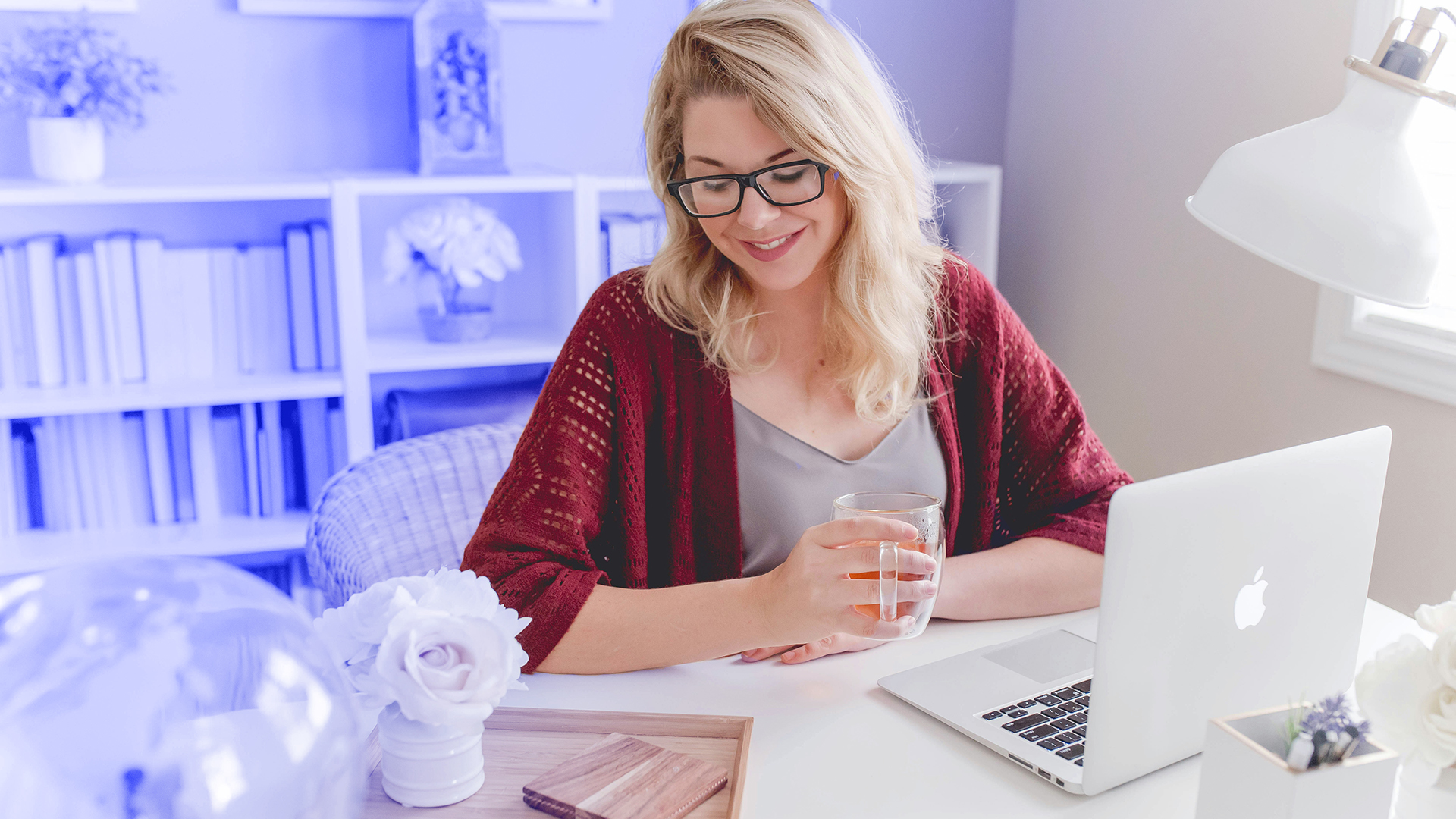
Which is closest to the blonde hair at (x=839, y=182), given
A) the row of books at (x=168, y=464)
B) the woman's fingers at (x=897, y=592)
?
the woman's fingers at (x=897, y=592)

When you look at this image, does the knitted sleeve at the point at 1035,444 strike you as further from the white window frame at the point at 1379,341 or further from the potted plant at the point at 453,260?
the potted plant at the point at 453,260

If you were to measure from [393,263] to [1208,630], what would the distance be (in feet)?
6.37

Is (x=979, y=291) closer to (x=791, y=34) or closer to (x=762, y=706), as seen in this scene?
(x=791, y=34)

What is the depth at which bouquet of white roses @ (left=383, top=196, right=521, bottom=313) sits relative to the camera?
233 cm

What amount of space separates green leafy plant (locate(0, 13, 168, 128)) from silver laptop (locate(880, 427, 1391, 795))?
2.16 m

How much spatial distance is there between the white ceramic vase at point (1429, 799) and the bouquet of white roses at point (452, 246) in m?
2.02

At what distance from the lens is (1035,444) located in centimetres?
148

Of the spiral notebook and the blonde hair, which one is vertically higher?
the blonde hair

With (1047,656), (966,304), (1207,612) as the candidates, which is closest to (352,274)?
(966,304)

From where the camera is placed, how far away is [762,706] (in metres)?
1.02

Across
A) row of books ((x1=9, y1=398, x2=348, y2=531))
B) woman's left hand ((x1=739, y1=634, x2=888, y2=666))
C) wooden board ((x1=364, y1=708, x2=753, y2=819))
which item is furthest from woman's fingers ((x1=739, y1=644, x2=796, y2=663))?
row of books ((x1=9, y1=398, x2=348, y2=531))

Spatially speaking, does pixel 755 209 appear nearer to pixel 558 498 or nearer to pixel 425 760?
pixel 558 498

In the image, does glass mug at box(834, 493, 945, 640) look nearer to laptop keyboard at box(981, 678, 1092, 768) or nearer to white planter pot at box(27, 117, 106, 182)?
laptop keyboard at box(981, 678, 1092, 768)

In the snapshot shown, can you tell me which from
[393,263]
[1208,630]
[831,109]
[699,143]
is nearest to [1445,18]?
[1208,630]
